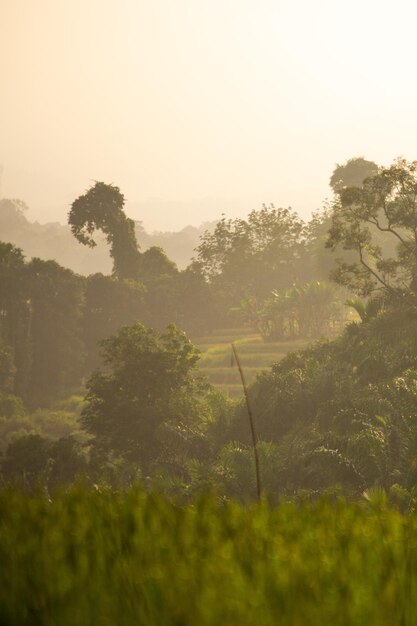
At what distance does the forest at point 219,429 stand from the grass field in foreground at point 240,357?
0.62 ft

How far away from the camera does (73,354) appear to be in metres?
50.4

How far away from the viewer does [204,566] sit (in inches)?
160

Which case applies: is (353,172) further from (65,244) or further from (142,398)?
(65,244)

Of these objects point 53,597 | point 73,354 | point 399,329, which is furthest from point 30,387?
point 53,597

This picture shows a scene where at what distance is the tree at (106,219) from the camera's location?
54.1 m

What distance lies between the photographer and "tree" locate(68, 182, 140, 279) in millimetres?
54125

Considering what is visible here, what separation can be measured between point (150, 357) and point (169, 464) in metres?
4.41

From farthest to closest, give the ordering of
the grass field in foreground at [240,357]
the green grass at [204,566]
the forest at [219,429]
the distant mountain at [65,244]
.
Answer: the distant mountain at [65,244]
the grass field in foreground at [240,357]
the forest at [219,429]
the green grass at [204,566]

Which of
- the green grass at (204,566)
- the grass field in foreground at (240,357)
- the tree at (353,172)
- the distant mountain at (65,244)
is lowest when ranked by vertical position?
the grass field in foreground at (240,357)

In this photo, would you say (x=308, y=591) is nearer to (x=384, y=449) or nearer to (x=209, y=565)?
(x=209, y=565)

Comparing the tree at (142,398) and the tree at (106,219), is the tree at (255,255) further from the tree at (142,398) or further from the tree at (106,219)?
the tree at (142,398)

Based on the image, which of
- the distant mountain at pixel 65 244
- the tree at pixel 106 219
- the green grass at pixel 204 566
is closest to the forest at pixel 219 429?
the green grass at pixel 204 566

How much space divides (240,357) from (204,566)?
44.6m

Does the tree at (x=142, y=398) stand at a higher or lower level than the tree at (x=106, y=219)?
lower
